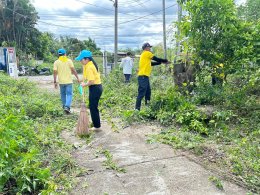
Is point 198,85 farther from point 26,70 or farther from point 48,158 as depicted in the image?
point 26,70

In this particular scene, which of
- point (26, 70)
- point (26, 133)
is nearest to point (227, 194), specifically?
point (26, 133)

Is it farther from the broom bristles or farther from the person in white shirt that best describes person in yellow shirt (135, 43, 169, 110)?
the person in white shirt

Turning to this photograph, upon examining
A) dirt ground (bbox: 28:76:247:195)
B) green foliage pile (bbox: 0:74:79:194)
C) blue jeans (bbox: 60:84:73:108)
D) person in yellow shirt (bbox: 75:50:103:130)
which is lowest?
dirt ground (bbox: 28:76:247:195)

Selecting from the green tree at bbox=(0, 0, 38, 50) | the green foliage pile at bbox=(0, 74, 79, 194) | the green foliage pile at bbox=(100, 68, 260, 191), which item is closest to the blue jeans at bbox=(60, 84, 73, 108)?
the green foliage pile at bbox=(100, 68, 260, 191)

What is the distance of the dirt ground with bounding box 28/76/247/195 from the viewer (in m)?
3.28

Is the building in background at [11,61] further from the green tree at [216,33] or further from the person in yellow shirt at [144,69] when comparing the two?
the green tree at [216,33]

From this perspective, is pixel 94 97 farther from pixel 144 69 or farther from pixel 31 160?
pixel 31 160

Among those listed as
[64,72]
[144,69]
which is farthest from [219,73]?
[64,72]

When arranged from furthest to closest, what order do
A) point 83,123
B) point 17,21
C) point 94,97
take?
point 17,21
point 94,97
point 83,123

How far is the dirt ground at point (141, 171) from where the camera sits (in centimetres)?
328

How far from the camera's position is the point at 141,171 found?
3.78 meters

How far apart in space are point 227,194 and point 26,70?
85.2 ft

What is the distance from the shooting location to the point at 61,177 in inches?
139

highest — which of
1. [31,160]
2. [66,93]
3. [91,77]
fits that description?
[91,77]
